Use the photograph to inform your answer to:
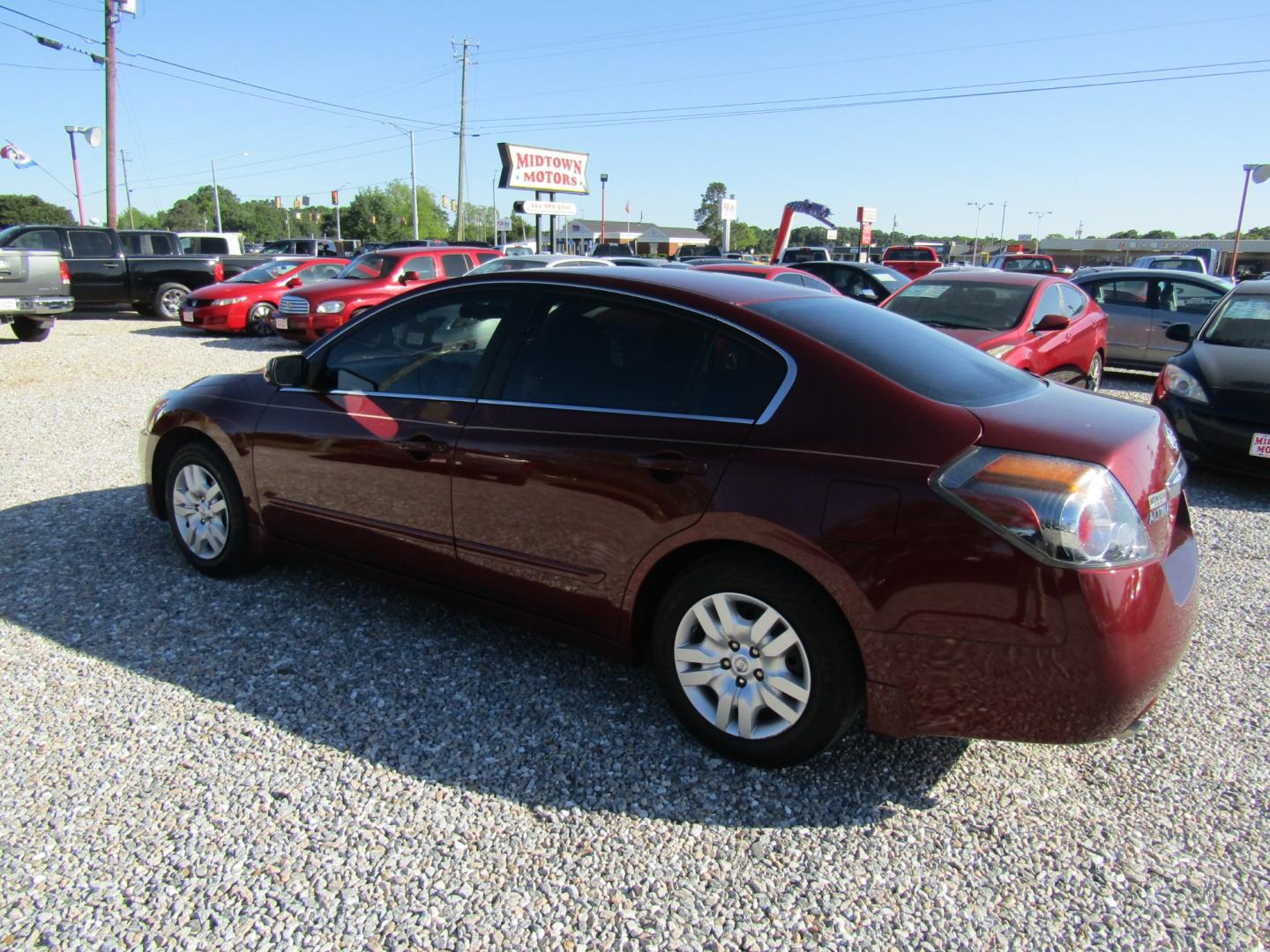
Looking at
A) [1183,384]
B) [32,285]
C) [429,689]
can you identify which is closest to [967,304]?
[1183,384]

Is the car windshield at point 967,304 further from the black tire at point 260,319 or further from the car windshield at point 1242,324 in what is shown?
the black tire at point 260,319

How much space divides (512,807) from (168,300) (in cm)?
1962

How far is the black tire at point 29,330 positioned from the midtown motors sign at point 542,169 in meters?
16.4

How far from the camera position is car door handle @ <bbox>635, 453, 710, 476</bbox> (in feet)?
9.06

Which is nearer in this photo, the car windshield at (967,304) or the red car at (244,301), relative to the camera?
the car windshield at (967,304)

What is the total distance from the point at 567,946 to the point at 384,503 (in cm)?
201

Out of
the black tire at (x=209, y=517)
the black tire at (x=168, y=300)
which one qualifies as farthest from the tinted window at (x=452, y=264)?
the black tire at (x=209, y=517)

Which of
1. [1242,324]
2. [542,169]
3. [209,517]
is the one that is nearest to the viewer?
[209,517]

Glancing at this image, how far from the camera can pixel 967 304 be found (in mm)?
8312

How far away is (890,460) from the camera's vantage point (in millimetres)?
2477

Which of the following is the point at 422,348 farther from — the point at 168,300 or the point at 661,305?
the point at 168,300

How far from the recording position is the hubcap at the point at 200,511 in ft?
14.0

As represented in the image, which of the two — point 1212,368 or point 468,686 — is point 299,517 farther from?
point 1212,368

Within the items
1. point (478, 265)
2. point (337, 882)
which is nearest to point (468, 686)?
point (337, 882)
